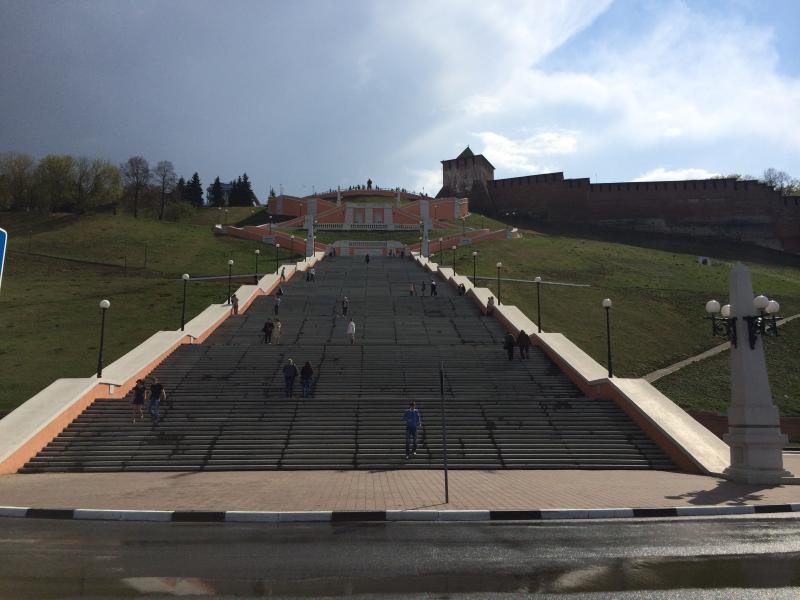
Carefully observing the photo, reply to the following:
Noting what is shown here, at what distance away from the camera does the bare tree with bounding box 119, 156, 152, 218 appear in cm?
7800

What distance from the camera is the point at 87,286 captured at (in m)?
36.1

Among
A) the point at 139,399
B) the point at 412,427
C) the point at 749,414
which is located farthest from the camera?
the point at 139,399

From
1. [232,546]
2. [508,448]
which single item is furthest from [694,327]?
[232,546]

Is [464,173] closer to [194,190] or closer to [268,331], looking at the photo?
[194,190]

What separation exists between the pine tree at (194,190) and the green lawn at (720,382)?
9286 centimetres

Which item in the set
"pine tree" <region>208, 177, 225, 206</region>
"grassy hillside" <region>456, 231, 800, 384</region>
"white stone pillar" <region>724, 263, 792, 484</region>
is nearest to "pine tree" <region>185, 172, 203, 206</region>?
"pine tree" <region>208, 177, 225, 206</region>

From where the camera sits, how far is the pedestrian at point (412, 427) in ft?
43.9

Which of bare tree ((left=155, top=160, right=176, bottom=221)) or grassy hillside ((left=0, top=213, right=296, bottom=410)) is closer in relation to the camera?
grassy hillside ((left=0, top=213, right=296, bottom=410))

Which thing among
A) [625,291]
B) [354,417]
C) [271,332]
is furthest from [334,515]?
[625,291]

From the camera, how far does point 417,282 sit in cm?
3784

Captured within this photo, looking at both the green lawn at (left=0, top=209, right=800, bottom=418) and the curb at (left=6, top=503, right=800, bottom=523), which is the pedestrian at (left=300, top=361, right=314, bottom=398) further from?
the curb at (left=6, top=503, right=800, bottom=523)

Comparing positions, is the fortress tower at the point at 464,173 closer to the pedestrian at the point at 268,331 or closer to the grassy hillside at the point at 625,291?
the grassy hillside at the point at 625,291

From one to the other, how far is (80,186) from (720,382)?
238ft

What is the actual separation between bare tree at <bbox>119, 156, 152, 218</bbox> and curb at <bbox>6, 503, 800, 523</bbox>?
75075 mm
